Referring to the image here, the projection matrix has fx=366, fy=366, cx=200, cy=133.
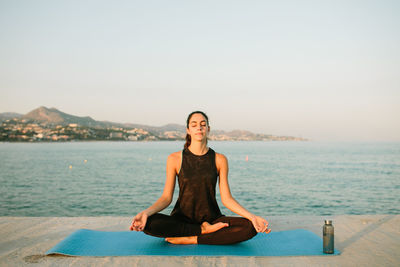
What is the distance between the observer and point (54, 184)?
77.8 ft

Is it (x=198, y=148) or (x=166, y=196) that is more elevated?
(x=198, y=148)

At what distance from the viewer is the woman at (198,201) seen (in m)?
3.97

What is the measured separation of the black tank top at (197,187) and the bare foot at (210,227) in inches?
4.1

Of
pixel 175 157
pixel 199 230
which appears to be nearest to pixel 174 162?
pixel 175 157

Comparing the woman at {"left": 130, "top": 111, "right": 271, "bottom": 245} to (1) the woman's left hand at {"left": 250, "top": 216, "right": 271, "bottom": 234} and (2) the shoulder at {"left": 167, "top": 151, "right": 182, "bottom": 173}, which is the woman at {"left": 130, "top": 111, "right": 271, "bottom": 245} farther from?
(1) the woman's left hand at {"left": 250, "top": 216, "right": 271, "bottom": 234}

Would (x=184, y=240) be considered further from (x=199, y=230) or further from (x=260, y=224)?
(x=260, y=224)

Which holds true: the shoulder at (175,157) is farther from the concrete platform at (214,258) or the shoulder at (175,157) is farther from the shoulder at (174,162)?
the concrete platform at (214,258)

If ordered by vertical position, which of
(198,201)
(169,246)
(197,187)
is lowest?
(169,246)

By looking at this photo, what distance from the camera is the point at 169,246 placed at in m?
4.04

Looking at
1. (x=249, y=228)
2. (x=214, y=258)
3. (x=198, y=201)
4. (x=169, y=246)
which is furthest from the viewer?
(x=198, y=201)

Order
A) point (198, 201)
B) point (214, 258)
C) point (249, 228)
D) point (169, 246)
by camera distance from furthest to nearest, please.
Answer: point (198, 201) → point (169, 246) → point (249, 228) → point (214, 258)

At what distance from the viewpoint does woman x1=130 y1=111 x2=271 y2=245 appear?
3971mm

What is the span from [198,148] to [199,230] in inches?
36.2

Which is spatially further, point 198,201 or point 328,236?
point 198,201
